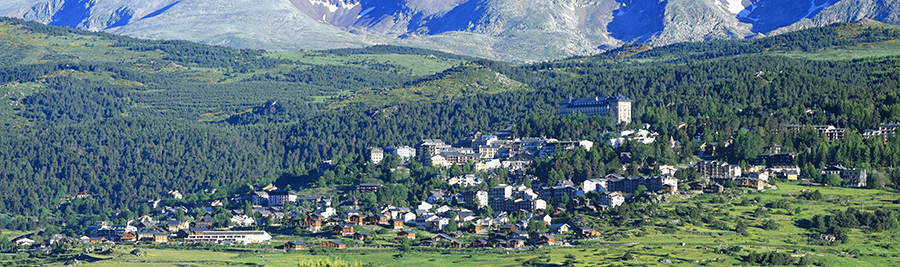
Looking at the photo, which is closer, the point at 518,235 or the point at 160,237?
the point at 518,235

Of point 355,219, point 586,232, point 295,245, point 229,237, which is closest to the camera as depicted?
point 586,232

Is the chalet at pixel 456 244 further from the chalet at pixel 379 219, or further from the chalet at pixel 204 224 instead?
the chalet at pixel 204 224

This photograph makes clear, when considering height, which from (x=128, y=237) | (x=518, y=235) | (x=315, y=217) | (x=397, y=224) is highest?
(x=315, y=217)

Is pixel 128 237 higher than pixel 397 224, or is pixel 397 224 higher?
pixel 397 224

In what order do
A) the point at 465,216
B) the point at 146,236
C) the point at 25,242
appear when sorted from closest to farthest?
1. the point at 465,216
2. the point at 146,236
3. the point at 25,242

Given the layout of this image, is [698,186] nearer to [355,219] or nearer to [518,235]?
[518,235]

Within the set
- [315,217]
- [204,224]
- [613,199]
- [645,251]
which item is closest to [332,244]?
[315,217]

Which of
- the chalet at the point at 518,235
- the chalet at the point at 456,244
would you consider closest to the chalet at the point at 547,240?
the chalet at the point at 518,235
